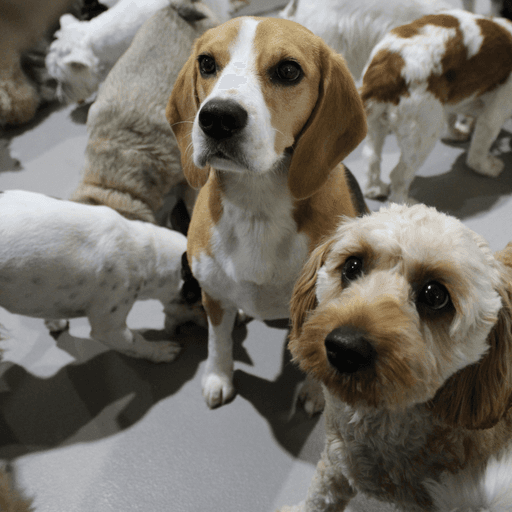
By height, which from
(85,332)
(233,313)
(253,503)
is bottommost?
(253,503)

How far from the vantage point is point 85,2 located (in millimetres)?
3049

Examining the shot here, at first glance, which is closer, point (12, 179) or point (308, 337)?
point (308, 337)

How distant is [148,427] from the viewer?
149 centimetres

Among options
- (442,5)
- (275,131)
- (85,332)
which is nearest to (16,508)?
(85,332)

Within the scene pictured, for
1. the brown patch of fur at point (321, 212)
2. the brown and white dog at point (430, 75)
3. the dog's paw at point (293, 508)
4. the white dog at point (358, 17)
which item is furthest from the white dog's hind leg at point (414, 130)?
the dog's paw at point (293, 508)

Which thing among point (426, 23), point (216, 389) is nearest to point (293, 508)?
point (216, 389)

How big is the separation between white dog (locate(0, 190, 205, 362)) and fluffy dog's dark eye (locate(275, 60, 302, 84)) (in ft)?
2.66

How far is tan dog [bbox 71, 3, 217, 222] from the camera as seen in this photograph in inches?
73.4

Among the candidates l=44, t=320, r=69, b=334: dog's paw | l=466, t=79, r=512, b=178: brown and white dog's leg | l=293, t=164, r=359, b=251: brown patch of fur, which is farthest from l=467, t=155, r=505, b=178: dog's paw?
l=44, t=320, r=69, b=334: dog's paw

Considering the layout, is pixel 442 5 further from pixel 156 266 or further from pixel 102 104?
pixel 156 266

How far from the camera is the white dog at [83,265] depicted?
51.5 inches

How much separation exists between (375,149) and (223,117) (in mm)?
1334

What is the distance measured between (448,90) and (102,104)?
5.04 ft

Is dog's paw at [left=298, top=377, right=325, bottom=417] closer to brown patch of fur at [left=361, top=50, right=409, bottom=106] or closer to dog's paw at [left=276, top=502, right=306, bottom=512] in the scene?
dog's paw at [left=276, top=502, right=306, bottom=512]
